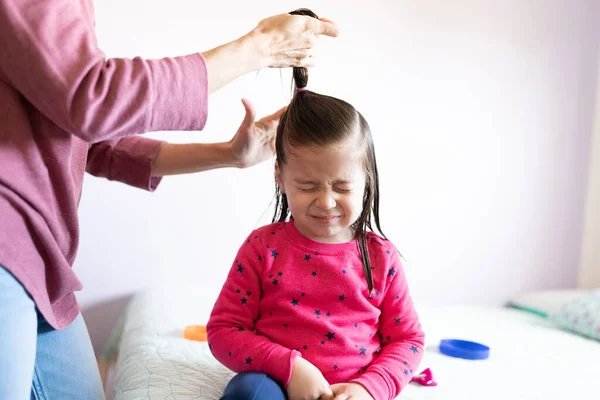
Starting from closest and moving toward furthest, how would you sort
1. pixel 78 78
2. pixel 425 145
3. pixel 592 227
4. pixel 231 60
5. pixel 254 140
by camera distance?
pixel 78 78, pixel 231 60, pixel 254 140, pixel 425 145, pixel 592 227

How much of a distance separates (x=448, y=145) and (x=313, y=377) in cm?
161

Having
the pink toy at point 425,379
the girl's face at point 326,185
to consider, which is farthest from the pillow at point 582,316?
the girl's face at point 326,185

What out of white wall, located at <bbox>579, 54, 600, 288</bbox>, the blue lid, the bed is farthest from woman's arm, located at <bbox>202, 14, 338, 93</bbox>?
white wall, located at <bbox>579, 54, 600, 288</bbox>

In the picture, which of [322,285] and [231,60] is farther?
[322,285]

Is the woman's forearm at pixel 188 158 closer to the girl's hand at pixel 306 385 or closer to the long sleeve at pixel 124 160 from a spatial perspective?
the long sleeve at pixel 124 160

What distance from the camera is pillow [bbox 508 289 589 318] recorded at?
2373mm

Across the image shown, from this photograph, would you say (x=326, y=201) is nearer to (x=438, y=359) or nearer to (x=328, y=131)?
(x=328, y=131)

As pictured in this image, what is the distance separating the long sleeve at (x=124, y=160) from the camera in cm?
141

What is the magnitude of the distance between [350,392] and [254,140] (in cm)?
59

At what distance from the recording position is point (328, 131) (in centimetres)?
116

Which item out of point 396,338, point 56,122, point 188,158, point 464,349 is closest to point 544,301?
point 464,349

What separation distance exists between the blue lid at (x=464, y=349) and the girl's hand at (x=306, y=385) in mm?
699

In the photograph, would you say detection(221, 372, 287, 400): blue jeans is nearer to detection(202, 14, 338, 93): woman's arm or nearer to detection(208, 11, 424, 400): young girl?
detection(208, 11, 424, 400): young girl

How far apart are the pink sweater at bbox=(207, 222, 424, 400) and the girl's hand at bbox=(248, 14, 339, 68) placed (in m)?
0.35
